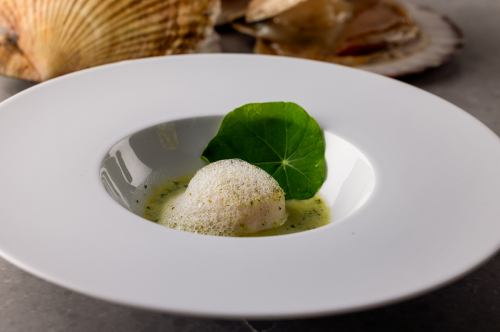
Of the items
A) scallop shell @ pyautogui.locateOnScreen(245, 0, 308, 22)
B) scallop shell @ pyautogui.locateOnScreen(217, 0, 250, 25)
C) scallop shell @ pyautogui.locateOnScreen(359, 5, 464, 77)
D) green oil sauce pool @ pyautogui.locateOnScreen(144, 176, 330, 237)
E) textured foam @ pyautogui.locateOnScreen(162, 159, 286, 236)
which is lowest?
scallop shell @ pyautogui.locateOnScreen(359, 5, 464, 77)

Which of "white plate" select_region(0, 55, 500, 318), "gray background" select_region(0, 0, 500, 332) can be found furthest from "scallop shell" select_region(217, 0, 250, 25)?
"gray background" select_region(0, 0, 500, 332)

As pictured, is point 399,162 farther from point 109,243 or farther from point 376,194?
point 109,243

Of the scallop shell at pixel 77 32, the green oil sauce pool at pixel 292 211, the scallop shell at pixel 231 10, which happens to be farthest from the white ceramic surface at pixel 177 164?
the scallop shell at pixel 231 10

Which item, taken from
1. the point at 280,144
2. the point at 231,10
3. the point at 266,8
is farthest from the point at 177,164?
the point at 231,10

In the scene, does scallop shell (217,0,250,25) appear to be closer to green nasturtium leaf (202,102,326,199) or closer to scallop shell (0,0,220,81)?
scallop shell (0,0,220,81)

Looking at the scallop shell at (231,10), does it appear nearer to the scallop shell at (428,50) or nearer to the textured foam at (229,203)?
the scallop shell at (428,50)

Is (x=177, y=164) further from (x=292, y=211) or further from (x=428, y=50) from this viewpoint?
(x=428, y=50)
